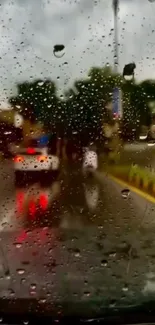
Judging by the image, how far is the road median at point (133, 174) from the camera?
225 inches

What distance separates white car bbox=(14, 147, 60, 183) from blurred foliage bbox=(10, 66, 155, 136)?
278 mm

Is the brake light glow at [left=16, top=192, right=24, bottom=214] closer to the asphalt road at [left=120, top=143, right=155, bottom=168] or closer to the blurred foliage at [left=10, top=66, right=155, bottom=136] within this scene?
the blurred foliage at [left=10, top=66, right=155, bottom=136]

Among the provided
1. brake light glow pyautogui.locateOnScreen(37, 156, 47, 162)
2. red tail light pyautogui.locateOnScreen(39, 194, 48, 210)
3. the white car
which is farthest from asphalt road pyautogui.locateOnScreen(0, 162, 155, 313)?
brake light glow pyautogui.locateOnScreen(37, 156, 47, 162)

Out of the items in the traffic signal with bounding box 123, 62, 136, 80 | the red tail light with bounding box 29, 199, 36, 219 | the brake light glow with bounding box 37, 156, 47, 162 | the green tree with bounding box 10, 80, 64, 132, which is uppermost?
the traffic signal with bounding box 123, 62, 136, 80

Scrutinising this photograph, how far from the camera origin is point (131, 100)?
5473 millimetres

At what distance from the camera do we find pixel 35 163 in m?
5.46

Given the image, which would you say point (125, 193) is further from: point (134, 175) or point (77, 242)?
point (77, 242)

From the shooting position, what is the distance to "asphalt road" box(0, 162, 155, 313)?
3.81m

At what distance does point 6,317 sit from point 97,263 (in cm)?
109

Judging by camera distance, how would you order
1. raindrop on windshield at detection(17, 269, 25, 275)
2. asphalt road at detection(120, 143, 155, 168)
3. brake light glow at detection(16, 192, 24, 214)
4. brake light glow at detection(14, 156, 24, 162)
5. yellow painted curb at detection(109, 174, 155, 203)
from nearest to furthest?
raindrop on windshield at detection(17, 269, 25, 275)
brake light glow at detection(14, 156, 24, 162)
brake light glow at detection(16, 192, 24, 214)
asphalt road at detection(120, 143, 155, 168)
yellow painted curb at detection(109, 174, 155, 203)

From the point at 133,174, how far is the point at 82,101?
0.95 metres

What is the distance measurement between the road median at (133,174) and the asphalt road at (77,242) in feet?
0.33

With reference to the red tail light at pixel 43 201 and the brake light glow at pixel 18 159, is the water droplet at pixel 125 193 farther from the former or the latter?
the brake light glow at pixel 18 159

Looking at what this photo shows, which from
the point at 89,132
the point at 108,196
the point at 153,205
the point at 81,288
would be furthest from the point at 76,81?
the point at 81,288
